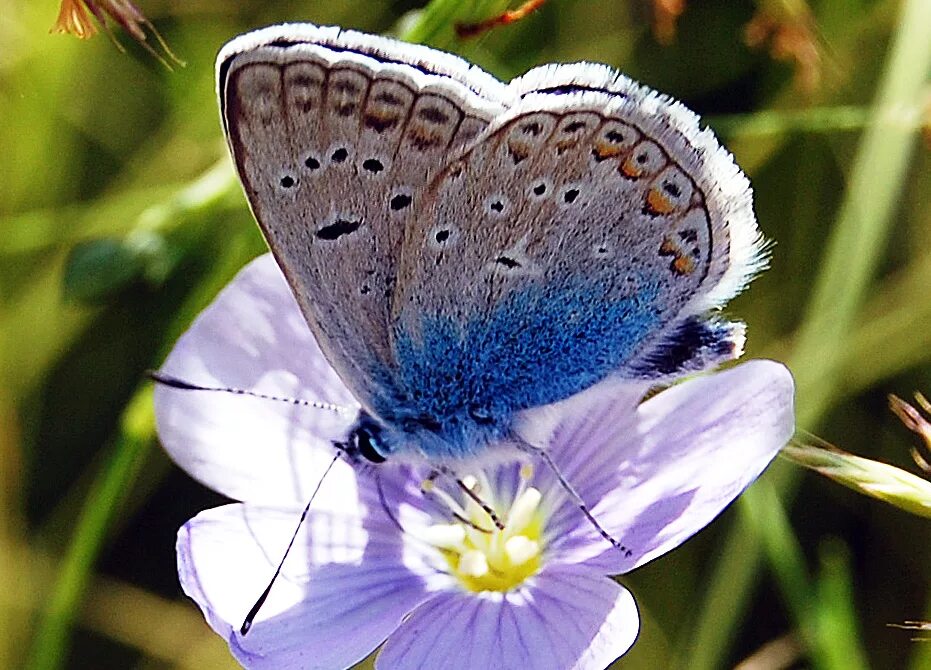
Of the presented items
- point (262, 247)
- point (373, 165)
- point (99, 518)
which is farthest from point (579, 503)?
point (99, 518)

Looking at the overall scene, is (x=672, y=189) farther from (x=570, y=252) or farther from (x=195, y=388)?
(x=195, y=388)

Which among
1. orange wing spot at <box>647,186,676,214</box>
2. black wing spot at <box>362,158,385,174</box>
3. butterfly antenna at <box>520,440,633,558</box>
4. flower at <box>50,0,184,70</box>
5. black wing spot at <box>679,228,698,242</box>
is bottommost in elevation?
butterfly antenna at <box>520,440,633,558</box>

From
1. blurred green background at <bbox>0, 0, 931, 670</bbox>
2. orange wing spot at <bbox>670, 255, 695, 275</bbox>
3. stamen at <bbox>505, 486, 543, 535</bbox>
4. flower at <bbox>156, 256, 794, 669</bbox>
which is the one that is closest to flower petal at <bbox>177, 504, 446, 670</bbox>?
flower at <bbox>156, 256, 794, 669</bbox>

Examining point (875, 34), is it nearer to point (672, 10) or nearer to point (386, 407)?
point (672, 10)

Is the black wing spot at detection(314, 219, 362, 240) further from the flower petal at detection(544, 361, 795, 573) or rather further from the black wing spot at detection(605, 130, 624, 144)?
the flower petal at detection(544, 361, 795, 573)

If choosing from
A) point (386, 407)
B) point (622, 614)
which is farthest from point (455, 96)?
point (622, 614)

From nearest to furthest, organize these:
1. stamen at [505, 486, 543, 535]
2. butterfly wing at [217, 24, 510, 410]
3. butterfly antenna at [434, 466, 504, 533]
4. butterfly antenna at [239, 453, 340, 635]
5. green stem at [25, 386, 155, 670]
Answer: butterfly wing at [217, 24, 510, 410] < butterfly antenna at [239, 453, 340, 635] < butterfly antenna at [434, 466, 504, 533] < stamen at [505, 486, 543, 535] < green stem at [25, 386, 155, 670]
